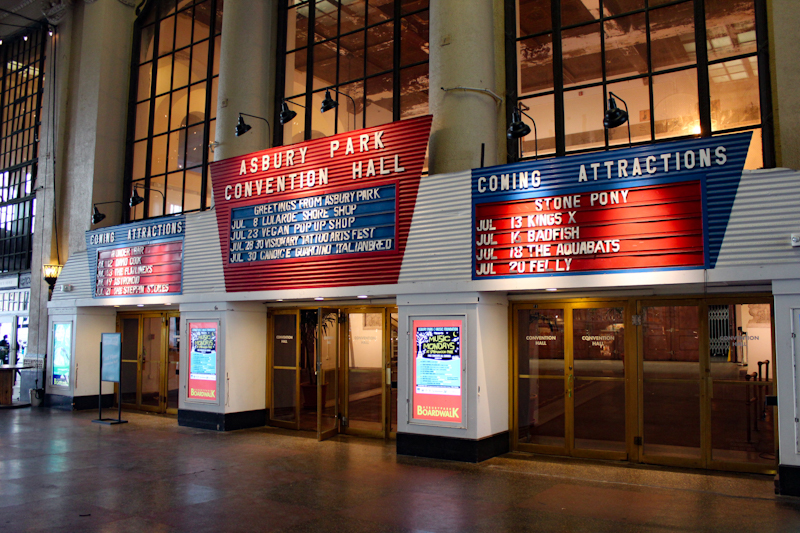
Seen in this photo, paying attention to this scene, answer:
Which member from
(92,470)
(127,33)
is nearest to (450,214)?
(92,470)

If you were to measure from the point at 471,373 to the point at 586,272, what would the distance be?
8.07ft

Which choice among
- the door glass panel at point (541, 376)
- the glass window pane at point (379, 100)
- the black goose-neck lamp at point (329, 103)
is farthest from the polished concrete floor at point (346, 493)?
the glass window pane at point (379, 100)

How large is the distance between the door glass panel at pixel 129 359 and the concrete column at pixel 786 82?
A: 51.6 feet

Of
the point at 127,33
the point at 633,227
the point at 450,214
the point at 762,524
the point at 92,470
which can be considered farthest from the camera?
the point at 127,33

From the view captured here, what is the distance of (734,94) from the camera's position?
944 centimetres

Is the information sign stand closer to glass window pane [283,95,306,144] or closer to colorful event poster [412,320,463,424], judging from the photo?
glass window pane [283,95,306,144]

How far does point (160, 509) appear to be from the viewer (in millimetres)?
7215

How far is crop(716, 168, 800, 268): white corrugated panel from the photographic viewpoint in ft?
24.8

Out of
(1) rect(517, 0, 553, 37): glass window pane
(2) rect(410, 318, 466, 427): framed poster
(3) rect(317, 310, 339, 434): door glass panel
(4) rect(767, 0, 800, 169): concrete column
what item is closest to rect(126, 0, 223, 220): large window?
(3) rect(317, 310, 339, 434): door glass panel

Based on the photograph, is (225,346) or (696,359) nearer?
(696,359)

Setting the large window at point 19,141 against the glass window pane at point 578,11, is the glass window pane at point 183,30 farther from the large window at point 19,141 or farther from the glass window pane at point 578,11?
the glass window pane at point 578,11

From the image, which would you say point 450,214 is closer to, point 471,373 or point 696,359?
point 471,373

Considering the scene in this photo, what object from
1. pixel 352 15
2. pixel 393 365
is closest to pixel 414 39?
pixel 352 15

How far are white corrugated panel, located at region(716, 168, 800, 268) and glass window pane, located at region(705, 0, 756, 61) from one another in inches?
115
